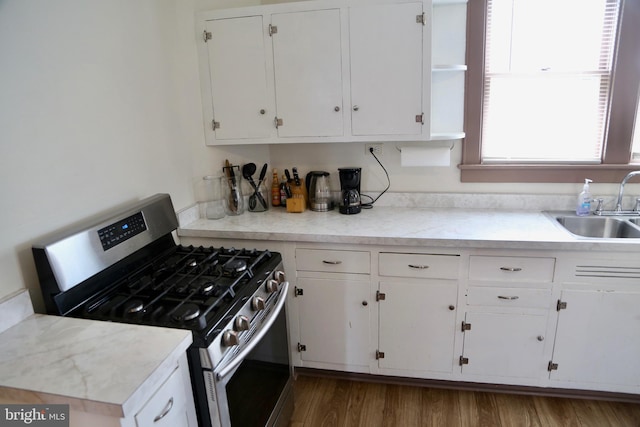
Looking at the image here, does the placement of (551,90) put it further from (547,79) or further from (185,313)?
(185,313)

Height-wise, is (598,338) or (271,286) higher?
(271,286)

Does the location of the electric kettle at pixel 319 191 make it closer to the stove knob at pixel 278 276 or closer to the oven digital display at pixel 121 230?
the stove knob at pixel 278 276

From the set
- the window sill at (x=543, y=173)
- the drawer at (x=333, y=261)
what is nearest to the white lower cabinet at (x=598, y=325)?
the window sill at (x=543, y=173)

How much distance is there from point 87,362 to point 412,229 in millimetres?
1544

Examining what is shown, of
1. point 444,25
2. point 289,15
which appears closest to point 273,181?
point 289,15

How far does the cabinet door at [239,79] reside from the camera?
226 centimetres

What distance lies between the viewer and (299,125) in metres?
2.32

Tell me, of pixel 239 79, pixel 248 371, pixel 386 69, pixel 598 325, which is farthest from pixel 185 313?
pixel 598 325

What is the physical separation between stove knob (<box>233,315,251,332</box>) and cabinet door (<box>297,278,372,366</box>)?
0.79 meters

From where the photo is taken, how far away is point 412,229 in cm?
214

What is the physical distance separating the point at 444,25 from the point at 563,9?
63 centimetres

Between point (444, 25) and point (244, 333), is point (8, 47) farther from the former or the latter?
point (444, 25)

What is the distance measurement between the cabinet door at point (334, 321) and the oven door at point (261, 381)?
0.91 feet

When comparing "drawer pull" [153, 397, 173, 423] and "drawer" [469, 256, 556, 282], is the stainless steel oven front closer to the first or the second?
"drawer pull" [153, 397, 173, 423]
